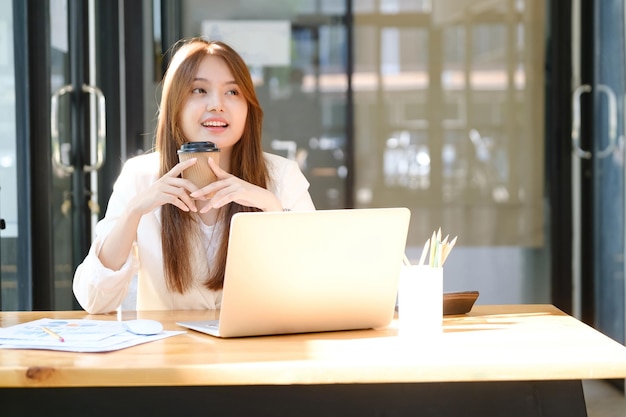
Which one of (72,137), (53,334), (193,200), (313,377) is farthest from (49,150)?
(313,377)

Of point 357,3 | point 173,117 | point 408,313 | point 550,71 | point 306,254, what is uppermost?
point 357,3

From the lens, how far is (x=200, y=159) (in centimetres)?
202

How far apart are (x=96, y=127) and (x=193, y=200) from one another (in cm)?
206

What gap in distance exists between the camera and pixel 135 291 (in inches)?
104

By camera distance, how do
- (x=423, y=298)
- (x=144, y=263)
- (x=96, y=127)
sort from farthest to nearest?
(x=96, y=127)
(x=144, y=263)
(x=423, y=298)

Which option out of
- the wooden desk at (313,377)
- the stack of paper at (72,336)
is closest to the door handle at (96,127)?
the stack of paper at (72,336)

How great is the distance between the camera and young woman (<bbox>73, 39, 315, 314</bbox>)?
2227 mm

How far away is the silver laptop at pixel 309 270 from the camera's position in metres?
1.65

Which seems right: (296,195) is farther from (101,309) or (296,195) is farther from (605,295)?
(605,295)

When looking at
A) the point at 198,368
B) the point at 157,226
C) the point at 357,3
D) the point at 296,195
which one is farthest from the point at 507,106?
the point at 198,368

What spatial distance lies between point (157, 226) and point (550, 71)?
9.53 feet

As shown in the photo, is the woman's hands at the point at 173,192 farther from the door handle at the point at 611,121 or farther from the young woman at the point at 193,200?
the door handle at the point at 611,121

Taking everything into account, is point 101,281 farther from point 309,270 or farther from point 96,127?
point 96,127

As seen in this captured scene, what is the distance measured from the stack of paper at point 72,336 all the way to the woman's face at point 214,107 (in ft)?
2.42
